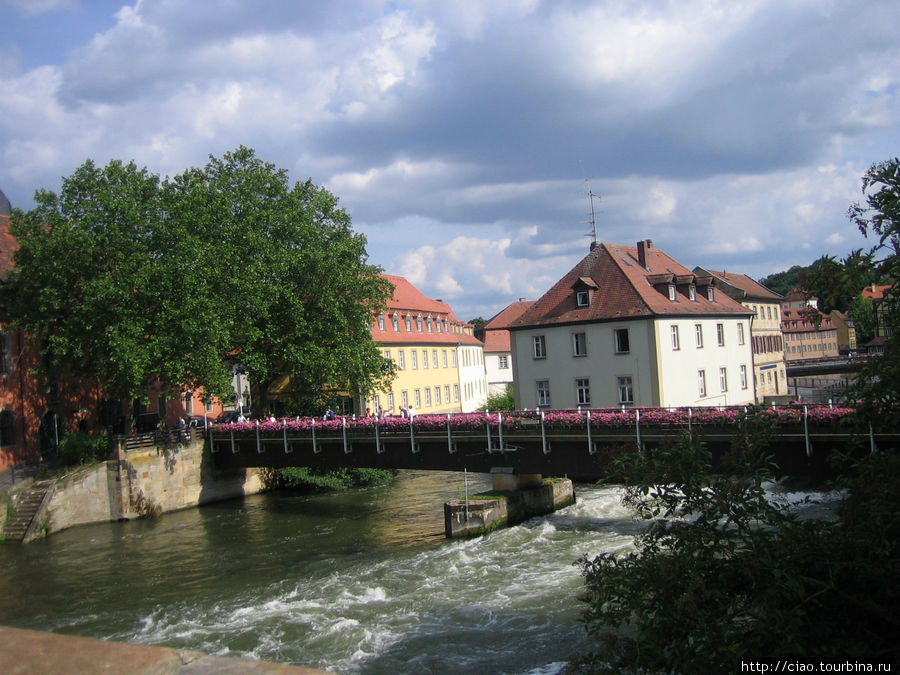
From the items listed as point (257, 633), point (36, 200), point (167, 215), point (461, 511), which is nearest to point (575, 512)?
point (461, 511)

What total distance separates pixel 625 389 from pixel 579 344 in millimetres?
3342

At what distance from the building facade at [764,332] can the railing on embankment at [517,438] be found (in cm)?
3845

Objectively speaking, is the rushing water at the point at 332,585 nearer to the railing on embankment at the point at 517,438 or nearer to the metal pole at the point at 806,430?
the railing on embankment at the point at 517,438

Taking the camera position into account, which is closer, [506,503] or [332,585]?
[332,585]

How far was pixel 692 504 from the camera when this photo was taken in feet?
22.1

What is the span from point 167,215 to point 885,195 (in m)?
Answer: 31.3

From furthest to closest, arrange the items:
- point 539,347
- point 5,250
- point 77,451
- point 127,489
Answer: point 539,347 < point 5,250 < point 77,451 < point 127,489

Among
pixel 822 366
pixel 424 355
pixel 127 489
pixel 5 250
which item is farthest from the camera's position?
pixel 822 366

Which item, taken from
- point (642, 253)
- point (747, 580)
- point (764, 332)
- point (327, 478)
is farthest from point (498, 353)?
point (747, 580)

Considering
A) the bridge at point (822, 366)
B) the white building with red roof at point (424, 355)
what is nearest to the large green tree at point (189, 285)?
the white building with red roof at point (424, 355)

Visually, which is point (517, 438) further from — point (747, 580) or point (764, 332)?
point (764, 332)

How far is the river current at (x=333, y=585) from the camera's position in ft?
50.0

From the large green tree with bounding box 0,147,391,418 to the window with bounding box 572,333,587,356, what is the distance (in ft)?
34.0

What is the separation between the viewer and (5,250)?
36375mm
